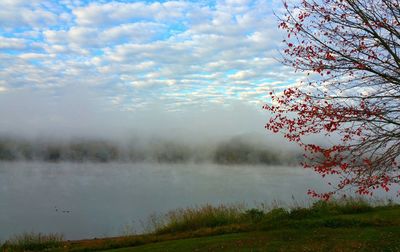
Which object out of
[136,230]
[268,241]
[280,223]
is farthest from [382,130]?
[136,230]

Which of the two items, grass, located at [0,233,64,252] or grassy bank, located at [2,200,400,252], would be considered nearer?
grassy bank, located at [2,200,400,252]

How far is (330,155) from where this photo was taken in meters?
8.74

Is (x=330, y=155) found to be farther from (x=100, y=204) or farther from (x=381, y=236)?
(x=100, y=204)

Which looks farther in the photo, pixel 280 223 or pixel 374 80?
pixel 280 223

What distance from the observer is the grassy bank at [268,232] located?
12070 millimetres

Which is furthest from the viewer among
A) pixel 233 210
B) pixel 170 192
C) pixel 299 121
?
pixel 170 192

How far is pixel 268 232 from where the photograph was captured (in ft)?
48.4

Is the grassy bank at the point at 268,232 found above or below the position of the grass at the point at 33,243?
below

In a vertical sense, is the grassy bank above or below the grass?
below

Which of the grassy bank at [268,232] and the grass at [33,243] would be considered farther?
the grass at [33,243]

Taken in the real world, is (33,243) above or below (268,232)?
above

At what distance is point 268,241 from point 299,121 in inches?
202

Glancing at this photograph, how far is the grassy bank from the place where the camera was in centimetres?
1207

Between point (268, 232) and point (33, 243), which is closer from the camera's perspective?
point (268, 232)
